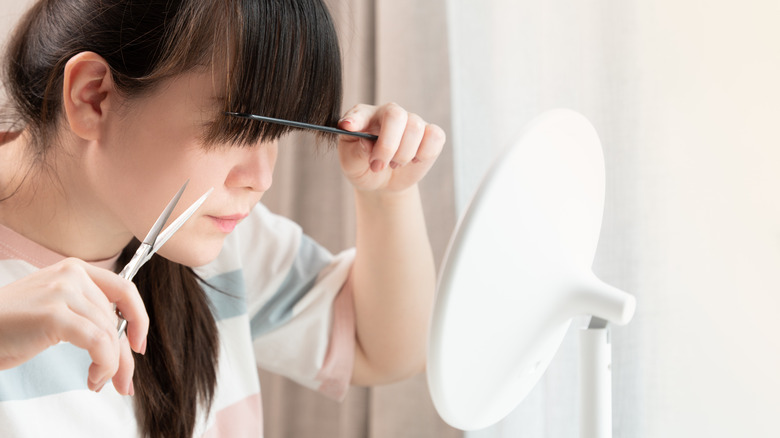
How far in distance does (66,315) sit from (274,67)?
268 millimetres

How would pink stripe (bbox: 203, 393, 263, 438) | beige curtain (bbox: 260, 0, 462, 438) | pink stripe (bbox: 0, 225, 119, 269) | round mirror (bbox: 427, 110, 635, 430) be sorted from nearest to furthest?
round mirror (bbox: 427, 110, 635, 430)
pink stripe (bbox: 0, 225, 119, 269)
pink stripe (bbox: 203, 393, 263, 438)
beige curtain (bbox: 260, 0, 462, 438)

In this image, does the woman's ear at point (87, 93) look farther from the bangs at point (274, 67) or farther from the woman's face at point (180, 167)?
the bangs at point (274, 67)

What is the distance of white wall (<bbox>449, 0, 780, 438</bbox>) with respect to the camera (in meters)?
0.65

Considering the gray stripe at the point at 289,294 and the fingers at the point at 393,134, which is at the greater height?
the fingers at the point at 393,134

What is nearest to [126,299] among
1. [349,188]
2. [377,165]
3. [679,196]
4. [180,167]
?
[180,167]

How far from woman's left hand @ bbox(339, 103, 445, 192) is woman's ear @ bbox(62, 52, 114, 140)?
219mm

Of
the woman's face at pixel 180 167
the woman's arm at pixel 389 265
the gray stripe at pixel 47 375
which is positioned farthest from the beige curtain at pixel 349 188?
the gray stripe at pixel 47 375

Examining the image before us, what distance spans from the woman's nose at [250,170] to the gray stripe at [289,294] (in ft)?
1.03

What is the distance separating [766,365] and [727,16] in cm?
35

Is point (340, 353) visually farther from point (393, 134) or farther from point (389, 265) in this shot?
point (393, 134)

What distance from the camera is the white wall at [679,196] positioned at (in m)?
0.65

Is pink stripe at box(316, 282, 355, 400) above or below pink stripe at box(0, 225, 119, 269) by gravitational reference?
below

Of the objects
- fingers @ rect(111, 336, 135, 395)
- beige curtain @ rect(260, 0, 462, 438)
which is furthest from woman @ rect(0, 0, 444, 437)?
beige curtain @ rect(260, 0, 462, 438)

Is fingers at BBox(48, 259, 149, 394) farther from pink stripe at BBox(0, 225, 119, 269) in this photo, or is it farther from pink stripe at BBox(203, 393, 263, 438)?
pink stripe at BBox(203, 393, 263, 438)
